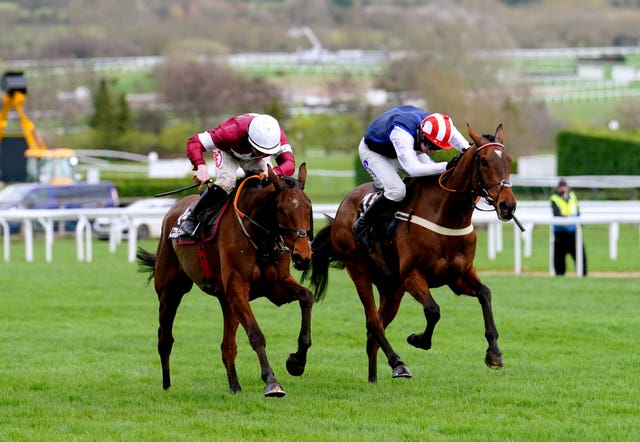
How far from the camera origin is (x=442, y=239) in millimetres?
8023

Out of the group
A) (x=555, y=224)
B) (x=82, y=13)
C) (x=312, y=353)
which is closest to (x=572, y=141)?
(x=555, y=224)

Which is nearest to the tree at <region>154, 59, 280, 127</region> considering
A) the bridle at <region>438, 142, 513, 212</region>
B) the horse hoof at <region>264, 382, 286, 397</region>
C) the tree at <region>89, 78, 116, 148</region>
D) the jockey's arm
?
the tree at <region>89, 78, 116, 148</region>

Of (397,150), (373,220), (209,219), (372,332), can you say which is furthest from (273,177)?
(372,332)

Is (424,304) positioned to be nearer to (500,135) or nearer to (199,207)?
(500,135)

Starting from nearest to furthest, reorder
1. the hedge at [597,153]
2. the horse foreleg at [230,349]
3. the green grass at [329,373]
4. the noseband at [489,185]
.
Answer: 1. the green grass at [329,373]
2. the noseband at [489,185]
3. the horse foreleg at [230,349]
4. the hedge at [597,153]

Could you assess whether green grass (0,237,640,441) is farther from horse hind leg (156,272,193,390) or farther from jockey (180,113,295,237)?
jockey (180,113,295,237)

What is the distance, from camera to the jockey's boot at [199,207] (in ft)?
26.9

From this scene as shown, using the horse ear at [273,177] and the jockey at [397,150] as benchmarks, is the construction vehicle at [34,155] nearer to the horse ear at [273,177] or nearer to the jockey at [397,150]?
the jockey at [397,150]

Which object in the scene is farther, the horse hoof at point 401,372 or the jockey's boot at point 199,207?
the jockey's boot at point 199,207

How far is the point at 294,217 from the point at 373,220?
128cm

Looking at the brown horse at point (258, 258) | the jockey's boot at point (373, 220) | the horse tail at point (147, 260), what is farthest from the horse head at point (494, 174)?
the horse tail at point (147, 260)

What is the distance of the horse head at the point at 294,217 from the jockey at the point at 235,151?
0.29m

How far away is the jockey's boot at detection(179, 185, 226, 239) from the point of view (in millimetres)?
8195

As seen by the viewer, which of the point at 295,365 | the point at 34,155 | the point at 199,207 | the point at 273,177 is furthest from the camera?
the point at 34,155
